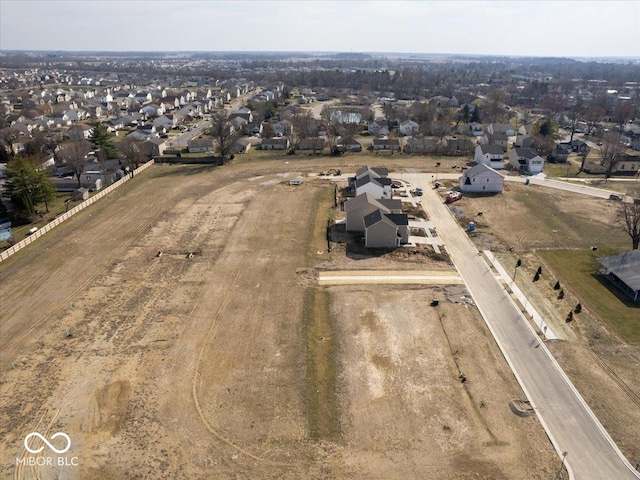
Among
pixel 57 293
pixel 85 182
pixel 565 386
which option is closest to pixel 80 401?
pixel 57 293

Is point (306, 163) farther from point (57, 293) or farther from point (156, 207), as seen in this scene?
point (57, 293)

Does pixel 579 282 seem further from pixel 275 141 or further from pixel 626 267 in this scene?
pixel 275 141

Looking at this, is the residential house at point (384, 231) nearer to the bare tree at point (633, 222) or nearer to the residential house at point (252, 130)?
the bare tree at point (633, 222)

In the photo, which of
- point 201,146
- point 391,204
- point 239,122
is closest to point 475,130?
point 239,122

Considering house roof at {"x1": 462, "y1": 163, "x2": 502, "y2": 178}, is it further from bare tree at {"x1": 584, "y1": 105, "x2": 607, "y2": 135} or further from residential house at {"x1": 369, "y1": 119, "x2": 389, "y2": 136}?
bare tree at {"x1": 584, "y1": 105, "x2": 607, "y2": 135}

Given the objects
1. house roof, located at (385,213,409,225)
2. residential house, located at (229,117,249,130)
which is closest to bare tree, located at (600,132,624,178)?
house roof, located at (385,213,409,225)

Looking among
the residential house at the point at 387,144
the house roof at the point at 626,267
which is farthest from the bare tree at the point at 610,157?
the house roof at the point at 626,267
